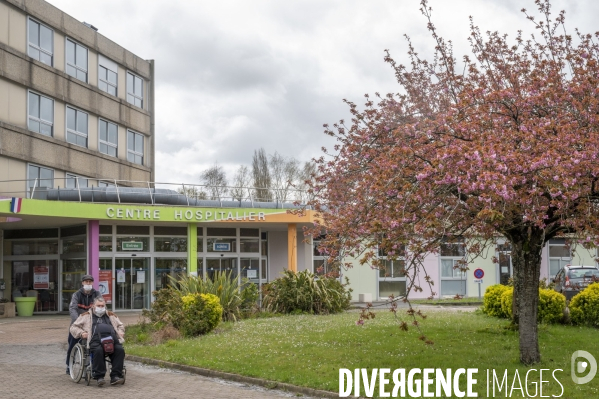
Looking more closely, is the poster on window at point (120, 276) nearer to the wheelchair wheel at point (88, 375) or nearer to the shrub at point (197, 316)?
the shrub at point (197, 316)

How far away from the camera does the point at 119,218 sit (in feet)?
86.8

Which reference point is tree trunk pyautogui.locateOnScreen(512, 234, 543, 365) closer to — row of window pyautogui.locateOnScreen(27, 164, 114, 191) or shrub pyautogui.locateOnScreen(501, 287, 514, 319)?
shrub pyautogui.locateOnScreen(501, 287, 514, 319)

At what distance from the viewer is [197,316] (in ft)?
56.3

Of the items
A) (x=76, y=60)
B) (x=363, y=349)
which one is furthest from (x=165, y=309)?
(x=76, y=60)

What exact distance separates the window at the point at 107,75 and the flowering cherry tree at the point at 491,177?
879 inches

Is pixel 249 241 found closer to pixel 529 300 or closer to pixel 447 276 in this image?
pixel 447 276

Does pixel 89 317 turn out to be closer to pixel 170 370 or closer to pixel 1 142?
pixel 170 370

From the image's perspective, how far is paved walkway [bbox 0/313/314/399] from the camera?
35.3ft

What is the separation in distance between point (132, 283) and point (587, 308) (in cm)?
1709

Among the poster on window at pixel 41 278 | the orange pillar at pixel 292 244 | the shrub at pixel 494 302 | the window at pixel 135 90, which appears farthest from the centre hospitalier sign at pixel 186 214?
the shrub at pixel 494 302

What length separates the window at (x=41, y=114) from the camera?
29.2 m

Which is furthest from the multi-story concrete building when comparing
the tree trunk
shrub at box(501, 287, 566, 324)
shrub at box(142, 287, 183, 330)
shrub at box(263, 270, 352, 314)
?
the tree trunk

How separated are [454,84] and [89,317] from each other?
7.79 meters

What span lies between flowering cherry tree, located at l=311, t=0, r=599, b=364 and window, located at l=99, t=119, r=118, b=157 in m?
21.9
